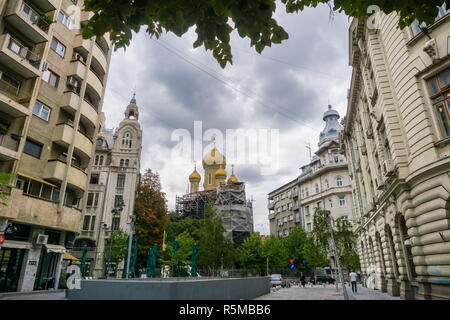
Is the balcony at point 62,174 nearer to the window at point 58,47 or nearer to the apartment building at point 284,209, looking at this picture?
the window at point 58,47

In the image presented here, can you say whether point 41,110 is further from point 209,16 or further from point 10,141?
point 209,16

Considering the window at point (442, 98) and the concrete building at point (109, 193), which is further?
the concrete building at point (109, 193)

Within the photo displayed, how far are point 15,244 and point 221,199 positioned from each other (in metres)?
50.0

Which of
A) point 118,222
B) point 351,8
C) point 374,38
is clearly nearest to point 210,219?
point 118,222

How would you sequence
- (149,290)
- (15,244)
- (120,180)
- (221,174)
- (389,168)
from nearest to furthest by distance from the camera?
(149,290)
(389,168)
(15,244)
(120,180)
(221,174)

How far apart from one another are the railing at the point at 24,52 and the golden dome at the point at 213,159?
72.7 m

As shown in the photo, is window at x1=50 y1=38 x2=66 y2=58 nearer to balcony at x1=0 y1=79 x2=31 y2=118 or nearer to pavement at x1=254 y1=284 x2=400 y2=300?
balcony at x1=0 y1=79 x2=31 y2=118

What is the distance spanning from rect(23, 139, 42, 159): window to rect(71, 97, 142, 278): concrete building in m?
18.7

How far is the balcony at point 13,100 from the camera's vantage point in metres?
17.7

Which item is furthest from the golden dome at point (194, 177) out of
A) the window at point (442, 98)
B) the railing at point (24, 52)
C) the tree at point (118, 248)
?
the window at point (442, 98)

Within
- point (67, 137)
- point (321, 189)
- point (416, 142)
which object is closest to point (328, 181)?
point (321, 189)

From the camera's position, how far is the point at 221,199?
6650 centimetres

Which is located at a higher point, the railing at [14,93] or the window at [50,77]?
the window at [50,77]

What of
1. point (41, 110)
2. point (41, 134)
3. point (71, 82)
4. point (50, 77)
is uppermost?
point (71, 82)
